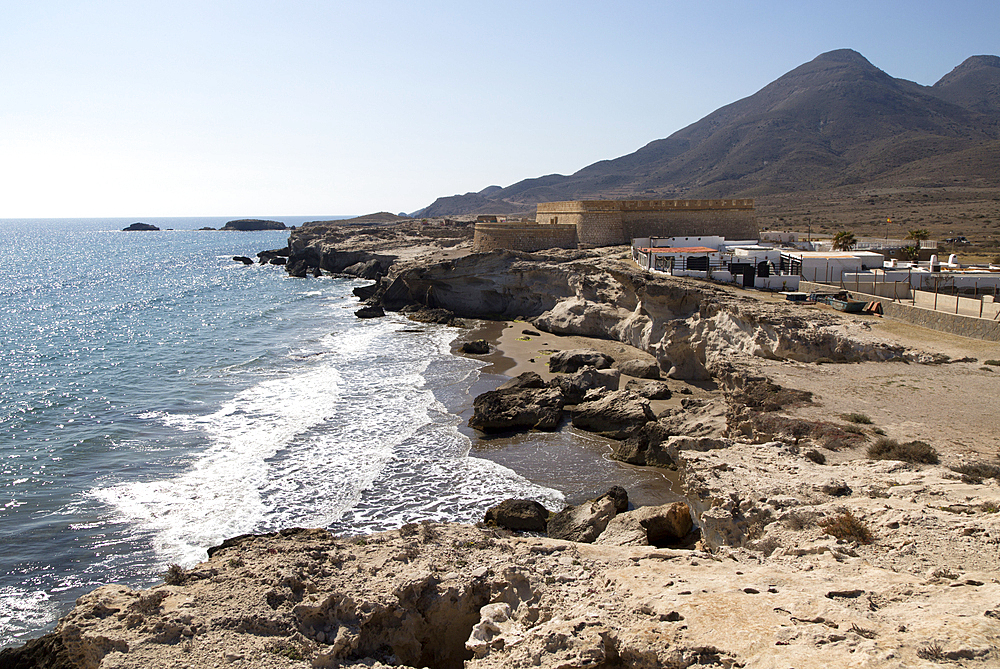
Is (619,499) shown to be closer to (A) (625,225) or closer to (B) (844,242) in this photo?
(B) (844,242)

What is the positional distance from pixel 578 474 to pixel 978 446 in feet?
26.3

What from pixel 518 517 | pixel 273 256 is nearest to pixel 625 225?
pixel 518 517

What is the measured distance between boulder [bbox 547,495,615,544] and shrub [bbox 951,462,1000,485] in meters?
5.48

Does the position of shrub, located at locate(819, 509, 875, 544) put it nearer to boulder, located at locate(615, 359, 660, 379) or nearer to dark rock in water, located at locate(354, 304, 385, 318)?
boulder, located at locate(615, 359, 660, 379)

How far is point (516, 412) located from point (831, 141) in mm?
135760

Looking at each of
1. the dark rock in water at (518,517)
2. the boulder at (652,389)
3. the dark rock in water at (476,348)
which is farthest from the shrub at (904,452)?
the dark rock in water at (476,348)

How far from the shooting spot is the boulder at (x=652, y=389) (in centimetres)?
2027

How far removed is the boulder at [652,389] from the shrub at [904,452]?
9.44 metres

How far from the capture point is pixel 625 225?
40875 mm

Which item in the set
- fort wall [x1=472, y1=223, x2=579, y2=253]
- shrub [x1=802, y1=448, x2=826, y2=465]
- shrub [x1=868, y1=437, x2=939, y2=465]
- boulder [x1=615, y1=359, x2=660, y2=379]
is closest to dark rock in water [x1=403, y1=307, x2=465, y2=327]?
fort wall [x1=472, y1=223, x2=579, y2=253]

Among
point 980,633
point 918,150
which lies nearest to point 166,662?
point 980,633

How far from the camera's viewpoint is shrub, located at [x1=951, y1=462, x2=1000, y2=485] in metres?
8.79

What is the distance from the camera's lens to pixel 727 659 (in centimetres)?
546

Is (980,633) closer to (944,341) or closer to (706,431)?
(706,431)
